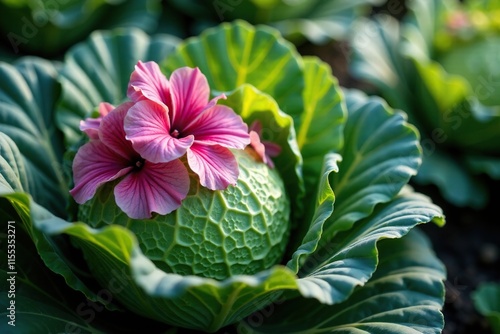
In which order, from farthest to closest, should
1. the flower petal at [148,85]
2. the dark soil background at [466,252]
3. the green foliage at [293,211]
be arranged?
the dark soil background at [466,252]
the flower petal at [148,85]
the green foliage at [293,211]

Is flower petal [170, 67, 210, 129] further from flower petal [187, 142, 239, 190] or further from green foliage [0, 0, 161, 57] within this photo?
green foliage [0, 0, 161, 57]

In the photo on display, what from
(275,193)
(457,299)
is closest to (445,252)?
(457,299)

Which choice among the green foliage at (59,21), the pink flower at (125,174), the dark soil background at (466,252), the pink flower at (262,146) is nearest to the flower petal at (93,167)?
the pink flower at (125,174)

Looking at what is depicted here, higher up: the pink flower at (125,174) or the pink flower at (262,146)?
the pink flower at (125,174)

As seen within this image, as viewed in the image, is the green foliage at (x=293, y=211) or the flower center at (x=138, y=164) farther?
the flower center at (x=138, y=164)

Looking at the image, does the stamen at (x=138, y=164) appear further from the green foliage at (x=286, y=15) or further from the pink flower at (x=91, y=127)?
the green foliage at (x=286, y=15)

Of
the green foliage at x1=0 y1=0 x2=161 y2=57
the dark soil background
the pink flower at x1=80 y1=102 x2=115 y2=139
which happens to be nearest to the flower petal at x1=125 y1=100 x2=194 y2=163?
the pink flower at x1=80 y1=102 x2=115 y2=139

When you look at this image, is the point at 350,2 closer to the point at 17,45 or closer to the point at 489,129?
the point at 489,129

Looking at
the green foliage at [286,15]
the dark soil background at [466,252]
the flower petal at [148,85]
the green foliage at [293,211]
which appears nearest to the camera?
the green foliage at [293,211]

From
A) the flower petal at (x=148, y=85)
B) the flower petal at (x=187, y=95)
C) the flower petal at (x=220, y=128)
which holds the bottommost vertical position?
the flower petal at (x=220, y=128)
